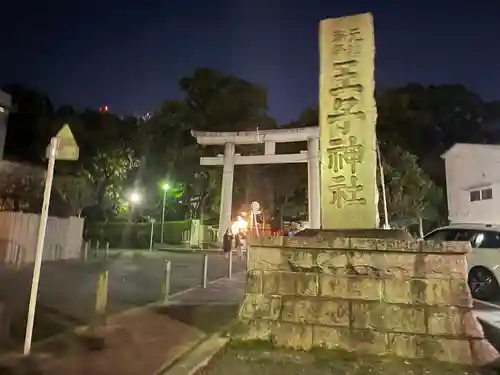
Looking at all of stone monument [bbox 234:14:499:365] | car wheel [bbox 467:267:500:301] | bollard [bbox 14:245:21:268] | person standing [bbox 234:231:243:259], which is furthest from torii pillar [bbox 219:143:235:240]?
stone monument [bbox 234:14:499:365]

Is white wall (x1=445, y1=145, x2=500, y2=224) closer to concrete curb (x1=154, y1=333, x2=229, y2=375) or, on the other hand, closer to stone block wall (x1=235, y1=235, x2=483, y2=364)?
stone block wall (x1=235, y1=235, x2=483, y2=364)

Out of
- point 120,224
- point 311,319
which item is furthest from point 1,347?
point 120,224

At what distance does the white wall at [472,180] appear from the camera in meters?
25.8

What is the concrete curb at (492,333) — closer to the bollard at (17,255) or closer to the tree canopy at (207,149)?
the bollard at (17,255)

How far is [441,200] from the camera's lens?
3391cm

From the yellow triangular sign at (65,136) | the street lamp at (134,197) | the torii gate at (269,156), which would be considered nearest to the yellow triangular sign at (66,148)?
the yellow triangular sign at (65,136)

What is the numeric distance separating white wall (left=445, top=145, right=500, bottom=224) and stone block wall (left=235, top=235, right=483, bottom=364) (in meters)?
24.0

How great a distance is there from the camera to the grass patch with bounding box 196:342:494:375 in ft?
14.9

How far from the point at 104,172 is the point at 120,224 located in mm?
8506

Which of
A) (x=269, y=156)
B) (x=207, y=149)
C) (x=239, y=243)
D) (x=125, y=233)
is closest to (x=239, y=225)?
(x=239, y=243)

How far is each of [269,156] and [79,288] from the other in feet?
59.4

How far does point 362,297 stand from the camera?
17.1ft

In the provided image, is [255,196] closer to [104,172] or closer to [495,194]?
[104,172]

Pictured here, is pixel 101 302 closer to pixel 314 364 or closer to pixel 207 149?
pixel 314 364
